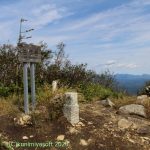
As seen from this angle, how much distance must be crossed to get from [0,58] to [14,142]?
628 centimetres

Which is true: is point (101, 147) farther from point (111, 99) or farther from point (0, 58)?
point (0, 58)

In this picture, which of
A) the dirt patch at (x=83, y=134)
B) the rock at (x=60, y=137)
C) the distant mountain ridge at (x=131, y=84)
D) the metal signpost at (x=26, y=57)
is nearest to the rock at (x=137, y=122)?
the dirt patch at (x=83, y=134)

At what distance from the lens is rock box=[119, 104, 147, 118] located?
39.4 feet

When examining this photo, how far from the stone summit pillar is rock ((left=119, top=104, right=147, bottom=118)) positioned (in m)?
1.94

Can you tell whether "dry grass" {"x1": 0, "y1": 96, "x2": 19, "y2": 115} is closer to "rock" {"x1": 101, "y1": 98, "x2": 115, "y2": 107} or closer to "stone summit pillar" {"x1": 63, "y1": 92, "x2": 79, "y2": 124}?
"stone summit pillar" {"x1": 63, "y1": 92, "x2": 79, "y2": 124}

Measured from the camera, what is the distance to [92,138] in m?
9.98

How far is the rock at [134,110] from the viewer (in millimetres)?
12016

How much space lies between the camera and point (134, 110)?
12078 millimetres

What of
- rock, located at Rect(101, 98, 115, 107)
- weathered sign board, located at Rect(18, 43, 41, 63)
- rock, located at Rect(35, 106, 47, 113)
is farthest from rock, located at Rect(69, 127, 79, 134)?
rock, located at Rect(101, 98, 115, 107)

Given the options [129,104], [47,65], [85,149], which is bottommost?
[85,149]

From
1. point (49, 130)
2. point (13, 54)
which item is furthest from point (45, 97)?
point (13, 54)

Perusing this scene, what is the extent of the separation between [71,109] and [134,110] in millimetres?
2405

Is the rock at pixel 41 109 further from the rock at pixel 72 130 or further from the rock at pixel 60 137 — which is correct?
the rock at pixel 60 137

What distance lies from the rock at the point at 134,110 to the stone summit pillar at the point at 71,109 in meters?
1.94
